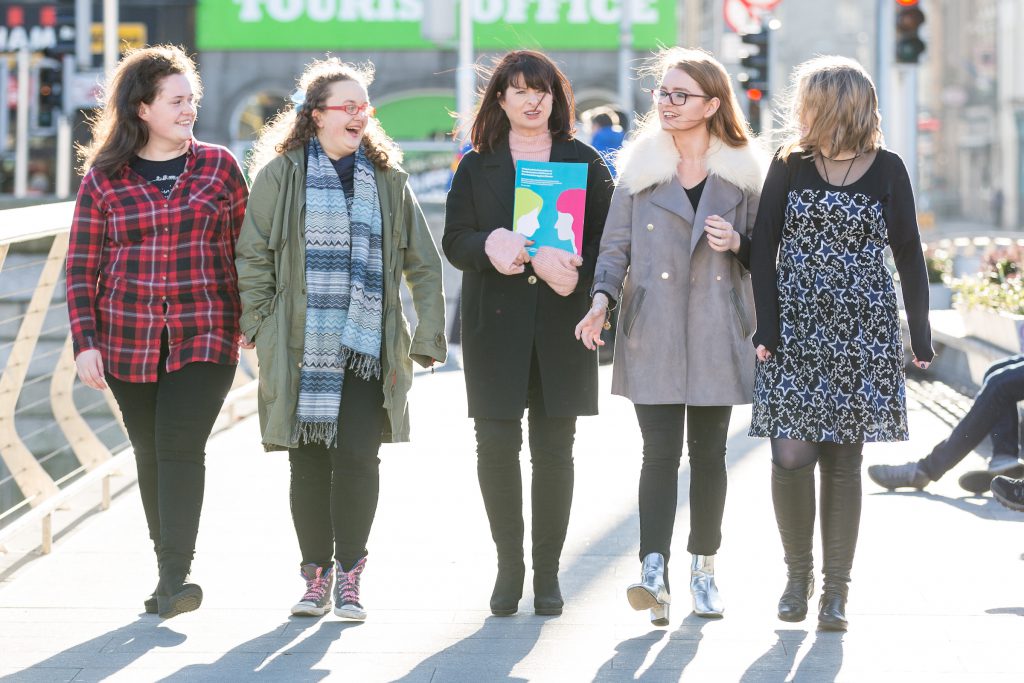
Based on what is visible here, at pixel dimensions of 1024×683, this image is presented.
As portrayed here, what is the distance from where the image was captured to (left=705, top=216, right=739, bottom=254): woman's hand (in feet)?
16.1

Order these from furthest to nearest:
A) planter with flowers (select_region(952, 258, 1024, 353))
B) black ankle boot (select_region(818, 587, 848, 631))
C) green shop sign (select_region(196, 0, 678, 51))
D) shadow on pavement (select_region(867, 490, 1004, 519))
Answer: green shop sign (select_region(196, 0, 678, 51)) < planter with flowers (select_region(952, 258, 1024, 353)) < shadow on pavement (select_region(867, 490, 1004, 519)) < black ankle boot (select_region(818, 587, 848, 631))

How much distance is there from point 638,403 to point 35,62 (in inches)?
1104

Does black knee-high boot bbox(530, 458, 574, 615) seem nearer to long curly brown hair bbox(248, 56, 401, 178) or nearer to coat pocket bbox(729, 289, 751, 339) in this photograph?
coat pocket bbox(729, 289, 751, 339)

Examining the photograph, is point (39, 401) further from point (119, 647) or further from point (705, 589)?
point (705, 589)

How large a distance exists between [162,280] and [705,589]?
1.81 meters

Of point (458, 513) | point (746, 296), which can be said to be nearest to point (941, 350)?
point (458, 513)

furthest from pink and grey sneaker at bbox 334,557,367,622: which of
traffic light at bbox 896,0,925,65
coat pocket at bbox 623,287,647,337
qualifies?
traffic light at bbox 896,0,925,65

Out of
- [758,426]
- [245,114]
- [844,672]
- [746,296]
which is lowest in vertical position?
[844,672]

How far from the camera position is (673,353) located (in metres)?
5.02

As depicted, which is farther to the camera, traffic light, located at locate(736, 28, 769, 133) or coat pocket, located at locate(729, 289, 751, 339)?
traffic light, located at locate(736, 28, 769, 133)

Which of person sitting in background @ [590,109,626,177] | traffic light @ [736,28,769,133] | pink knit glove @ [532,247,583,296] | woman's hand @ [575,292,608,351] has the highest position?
traffic light @ [736,28,769,133]

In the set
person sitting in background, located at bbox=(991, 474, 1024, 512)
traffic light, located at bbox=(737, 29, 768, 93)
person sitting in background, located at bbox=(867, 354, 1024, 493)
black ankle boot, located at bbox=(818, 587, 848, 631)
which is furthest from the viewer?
traffic light, located at bbox=(737, 29, 768, 93)

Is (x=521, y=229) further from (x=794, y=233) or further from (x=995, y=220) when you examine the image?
(x=995, y=220)

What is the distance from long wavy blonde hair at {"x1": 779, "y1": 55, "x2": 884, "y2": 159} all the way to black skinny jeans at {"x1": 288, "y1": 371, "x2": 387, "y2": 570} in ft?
4.67
